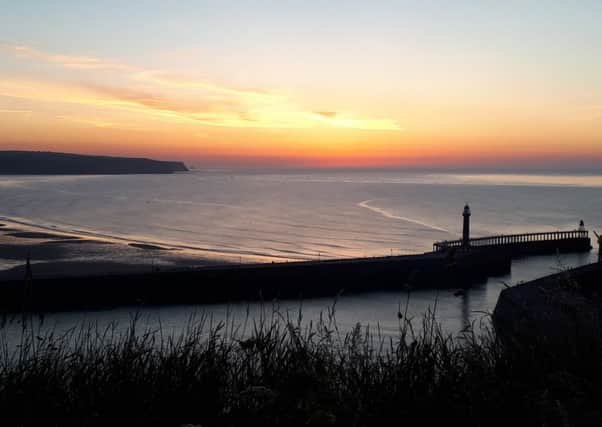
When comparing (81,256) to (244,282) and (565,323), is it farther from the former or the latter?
(565,323)

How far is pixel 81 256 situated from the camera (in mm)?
32500

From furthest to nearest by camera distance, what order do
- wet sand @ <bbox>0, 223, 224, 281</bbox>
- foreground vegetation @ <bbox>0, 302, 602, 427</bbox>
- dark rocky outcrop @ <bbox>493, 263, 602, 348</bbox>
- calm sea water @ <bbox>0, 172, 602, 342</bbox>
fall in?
wet sand @ <bbox>0, 223, 224, 281</bbox> < calm sea water @ <bbox>0, 172, 602, 342</bbox> < dark rocky outcrop @ <bbox>493, 263, 602, 348</bbox> < foreground vegetation @ <bbox>0, 302, 602, 427</bbox>

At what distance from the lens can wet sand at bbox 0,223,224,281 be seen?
2828 cm

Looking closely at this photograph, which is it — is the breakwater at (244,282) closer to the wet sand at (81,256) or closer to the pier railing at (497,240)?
the wet sand at (81,256)

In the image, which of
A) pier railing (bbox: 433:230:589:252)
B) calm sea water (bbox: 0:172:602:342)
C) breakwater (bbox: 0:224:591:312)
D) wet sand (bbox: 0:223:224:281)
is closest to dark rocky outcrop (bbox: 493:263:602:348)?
calm sea water (bbox: 0:172:602:342)

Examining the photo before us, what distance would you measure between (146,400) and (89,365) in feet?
2.22

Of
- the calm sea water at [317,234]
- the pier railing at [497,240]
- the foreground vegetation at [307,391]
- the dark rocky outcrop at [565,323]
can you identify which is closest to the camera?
the foreground vegetation at [307,391]

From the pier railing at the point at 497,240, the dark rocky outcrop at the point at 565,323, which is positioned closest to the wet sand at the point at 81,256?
the pier railing at the point at 497,240

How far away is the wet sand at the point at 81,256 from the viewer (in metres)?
28.3

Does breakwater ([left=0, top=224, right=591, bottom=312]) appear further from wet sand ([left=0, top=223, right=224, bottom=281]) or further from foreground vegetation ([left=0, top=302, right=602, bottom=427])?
foreground vegetation ([left=0, top=302, right=602, bottom=427])

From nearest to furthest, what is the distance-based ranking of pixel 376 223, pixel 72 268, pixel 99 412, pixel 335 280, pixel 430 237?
pixel 99 412 → pixel 335 280 → pixel 72 268 → pixel 430 237 → pixel 376 223

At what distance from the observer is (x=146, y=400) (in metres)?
4.43

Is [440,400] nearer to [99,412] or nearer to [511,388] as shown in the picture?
[511,388]

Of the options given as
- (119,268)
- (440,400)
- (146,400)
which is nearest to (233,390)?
(146,400)
